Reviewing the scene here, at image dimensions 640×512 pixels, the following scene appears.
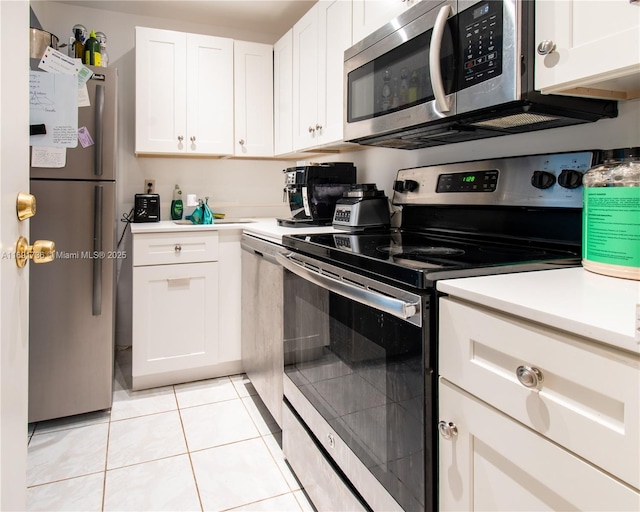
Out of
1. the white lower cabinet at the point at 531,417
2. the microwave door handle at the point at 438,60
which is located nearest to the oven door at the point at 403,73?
the microwave door handle at the point at 438,60

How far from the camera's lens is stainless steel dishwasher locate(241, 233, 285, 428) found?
1.91m

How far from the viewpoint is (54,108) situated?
6.30 feet

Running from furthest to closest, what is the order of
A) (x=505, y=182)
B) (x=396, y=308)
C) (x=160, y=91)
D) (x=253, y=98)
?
1. (x=253, y=98)
2. (x=160, y=91)
3. (x=505, y=182)
4. (x=396, y=308)

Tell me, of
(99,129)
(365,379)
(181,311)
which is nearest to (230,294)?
(181,311)

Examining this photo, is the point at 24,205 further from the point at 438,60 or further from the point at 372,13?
the point at 372,13

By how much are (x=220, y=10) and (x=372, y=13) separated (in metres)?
1.59

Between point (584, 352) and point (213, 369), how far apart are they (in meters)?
2.29

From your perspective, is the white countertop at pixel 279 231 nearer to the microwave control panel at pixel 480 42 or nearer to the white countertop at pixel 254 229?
the white countertop at pixel 254 229

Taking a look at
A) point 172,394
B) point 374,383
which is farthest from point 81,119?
point 374,383

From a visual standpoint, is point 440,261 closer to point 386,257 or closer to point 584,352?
point 386,257

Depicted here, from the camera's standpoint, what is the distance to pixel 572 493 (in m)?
0.63

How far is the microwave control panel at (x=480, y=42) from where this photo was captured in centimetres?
109

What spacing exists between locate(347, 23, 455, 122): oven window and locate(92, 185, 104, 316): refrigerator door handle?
1.23 metres

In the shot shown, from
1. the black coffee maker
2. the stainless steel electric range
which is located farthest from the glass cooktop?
the black coffee maker
